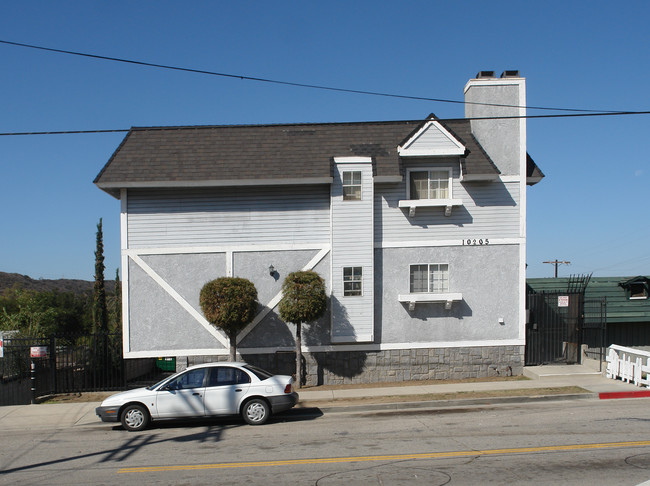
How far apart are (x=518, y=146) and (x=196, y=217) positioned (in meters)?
10.0

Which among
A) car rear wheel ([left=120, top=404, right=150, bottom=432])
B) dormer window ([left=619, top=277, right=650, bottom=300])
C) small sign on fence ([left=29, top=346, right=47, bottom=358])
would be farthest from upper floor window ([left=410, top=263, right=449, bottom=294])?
small sign on fence ([left=29, top=346, right=47, bottom=358])

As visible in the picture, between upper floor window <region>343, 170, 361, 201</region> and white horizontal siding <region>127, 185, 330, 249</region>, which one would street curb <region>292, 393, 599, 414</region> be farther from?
upper floor window <region>343, 170, 361, 201</region>

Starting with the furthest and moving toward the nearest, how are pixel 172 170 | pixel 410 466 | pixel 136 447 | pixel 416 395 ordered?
1. pixel 172 170
2. pixel 416 395
3. pixel 136 447
4. pixel 410 466

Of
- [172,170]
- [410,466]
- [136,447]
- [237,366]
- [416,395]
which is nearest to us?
[410,466]

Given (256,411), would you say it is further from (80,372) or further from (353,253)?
(80,372)

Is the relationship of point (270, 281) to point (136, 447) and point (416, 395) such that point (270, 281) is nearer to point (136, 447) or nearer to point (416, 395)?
point (416, 395)

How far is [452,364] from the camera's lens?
16.5 metres

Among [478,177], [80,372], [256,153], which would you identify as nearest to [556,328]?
[478,177]

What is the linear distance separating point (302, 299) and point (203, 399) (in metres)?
4.48

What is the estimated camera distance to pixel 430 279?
1669 centimetres

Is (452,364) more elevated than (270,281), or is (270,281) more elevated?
(270,281)

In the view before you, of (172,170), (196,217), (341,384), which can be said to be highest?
(172,170)

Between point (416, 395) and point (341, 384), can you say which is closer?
point (416, 395)

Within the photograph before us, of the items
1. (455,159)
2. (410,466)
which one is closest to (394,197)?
(455,159)
